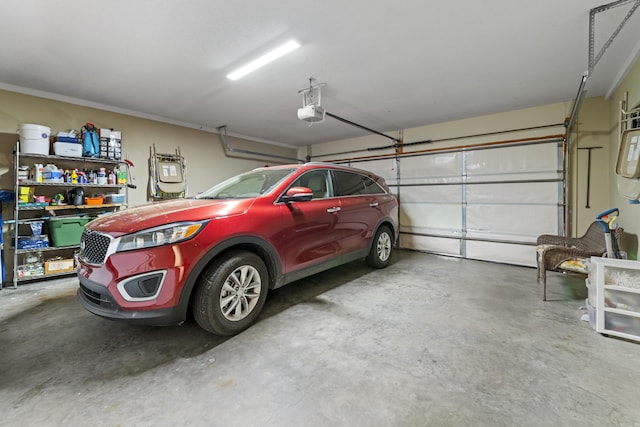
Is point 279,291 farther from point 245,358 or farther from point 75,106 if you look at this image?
point 75,106

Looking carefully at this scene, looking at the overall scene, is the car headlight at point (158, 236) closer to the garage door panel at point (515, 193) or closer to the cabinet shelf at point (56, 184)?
the cabinet shelf at point (56, 184)

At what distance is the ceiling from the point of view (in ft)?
7.19

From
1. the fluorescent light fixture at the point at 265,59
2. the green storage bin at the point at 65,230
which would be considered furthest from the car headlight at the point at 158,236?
the green storage bin at the point at 65,230

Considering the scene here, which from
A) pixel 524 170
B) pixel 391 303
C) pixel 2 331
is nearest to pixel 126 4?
pixel 2 331

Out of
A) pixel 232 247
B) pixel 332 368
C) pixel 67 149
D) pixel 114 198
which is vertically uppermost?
pixel 67 149

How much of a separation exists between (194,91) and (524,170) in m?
5.68

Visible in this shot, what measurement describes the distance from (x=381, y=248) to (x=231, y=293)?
2702mm

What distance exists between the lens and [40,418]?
1.37 meters

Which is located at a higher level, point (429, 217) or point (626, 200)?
point (626, 200)

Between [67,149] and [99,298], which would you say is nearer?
[99,298]

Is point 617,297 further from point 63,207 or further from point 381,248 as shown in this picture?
point 63,207

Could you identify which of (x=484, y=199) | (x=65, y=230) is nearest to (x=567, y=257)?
(x=484, y=199)

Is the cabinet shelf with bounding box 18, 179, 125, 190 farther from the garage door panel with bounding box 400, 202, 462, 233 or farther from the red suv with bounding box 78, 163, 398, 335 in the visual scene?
the garage door panel with bounding box 400, 202, 462, 233

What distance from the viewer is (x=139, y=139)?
191 inches
